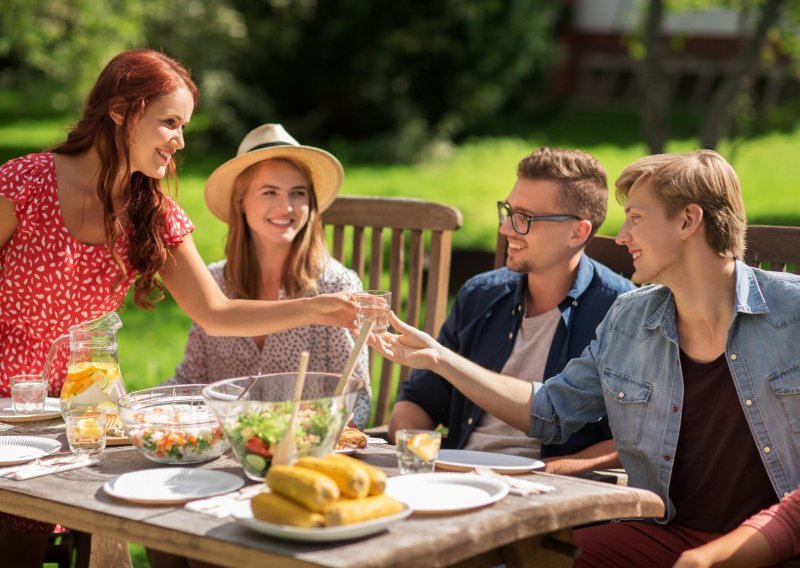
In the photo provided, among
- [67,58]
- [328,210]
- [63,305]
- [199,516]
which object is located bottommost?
[199,516]

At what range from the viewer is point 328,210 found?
16.4 feet

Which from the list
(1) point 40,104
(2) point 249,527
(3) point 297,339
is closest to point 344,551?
(2) point 249,527

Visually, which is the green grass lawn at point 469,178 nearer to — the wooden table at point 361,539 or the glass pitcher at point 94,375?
the glass pitcher at point 94,375

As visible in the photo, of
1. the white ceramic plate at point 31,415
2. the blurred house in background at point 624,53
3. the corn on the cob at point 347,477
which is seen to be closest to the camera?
the corn on the cob at point 347,477

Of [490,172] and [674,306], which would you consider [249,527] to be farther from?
[490,172]

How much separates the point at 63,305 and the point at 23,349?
0.20 metres

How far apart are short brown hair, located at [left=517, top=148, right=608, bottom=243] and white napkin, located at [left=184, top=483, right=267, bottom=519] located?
1736 millimetres

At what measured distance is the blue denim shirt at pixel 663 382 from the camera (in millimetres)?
3193

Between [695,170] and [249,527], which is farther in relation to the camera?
[695,170]

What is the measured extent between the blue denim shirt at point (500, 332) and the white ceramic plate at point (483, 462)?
751 mm

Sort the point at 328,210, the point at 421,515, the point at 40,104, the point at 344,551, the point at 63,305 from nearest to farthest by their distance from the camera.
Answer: the point at 344,551 → the point at 421,515 → the point at 63,305 → the point at 328,210 → the point at 40,104

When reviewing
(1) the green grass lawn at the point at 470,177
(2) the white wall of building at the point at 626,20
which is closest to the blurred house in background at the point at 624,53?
(2) the white wall of building at the point at 626,20

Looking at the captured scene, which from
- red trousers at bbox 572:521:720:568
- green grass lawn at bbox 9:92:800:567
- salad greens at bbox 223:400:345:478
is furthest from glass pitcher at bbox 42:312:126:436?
green grass lawn at bbox 9:92:800:567

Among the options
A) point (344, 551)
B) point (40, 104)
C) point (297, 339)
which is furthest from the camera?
point (40, 104)
